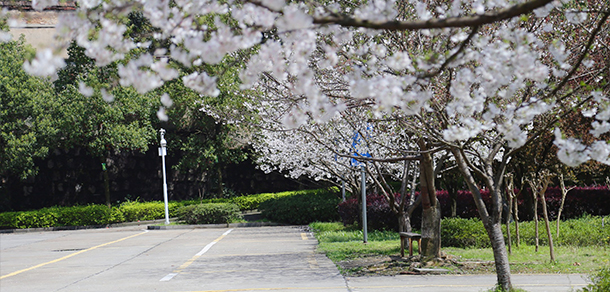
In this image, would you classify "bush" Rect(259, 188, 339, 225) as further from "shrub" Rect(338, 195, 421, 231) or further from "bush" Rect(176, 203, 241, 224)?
"shrub" Rect(338, 195, 421, 231)

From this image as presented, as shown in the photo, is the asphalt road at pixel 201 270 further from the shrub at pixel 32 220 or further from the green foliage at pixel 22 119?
the green foliage at pixel 22 119

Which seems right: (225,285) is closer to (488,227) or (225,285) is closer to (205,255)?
(488,227)

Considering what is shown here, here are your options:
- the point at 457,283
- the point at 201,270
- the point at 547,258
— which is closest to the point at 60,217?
the point at 201,270

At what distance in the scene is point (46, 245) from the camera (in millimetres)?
18922

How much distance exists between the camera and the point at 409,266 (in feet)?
34.0

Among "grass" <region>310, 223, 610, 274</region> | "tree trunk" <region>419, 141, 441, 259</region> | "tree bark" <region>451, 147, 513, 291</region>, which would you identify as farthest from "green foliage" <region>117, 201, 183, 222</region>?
"tree bark" <region>451, 147, 513, 291</region>

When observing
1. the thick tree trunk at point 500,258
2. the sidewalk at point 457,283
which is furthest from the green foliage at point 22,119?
the thick tree trunk at point 500,258

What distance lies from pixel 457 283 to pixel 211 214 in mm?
18502

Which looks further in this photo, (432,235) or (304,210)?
(304,210)

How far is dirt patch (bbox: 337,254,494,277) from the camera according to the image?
988cm

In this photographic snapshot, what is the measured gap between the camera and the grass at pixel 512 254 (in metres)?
9.85

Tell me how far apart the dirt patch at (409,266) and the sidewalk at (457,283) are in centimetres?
43

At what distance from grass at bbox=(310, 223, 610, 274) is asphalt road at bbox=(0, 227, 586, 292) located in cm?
51

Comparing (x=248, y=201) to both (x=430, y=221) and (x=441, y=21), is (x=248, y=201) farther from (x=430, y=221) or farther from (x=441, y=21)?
(x=441, y=21)
